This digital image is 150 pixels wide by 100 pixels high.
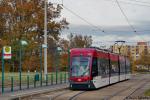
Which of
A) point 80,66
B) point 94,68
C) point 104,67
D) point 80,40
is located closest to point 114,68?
point 104,67

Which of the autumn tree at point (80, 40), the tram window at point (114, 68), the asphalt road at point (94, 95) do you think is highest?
the autumn tree at point (80, 40)

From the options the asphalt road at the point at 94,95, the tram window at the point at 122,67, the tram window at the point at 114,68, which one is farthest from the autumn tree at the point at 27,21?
the asphalt road at the point at 94,95

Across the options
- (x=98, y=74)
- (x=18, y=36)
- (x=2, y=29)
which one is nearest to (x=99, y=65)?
(x=98, y=74)

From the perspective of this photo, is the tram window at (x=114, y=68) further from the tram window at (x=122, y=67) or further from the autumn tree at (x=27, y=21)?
the autumn tree at (x=27, y=21)

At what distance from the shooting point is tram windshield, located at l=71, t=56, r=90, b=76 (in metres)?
35.6

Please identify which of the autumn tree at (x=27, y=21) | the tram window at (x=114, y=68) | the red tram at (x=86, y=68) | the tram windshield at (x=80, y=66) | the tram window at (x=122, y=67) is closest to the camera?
the red tram at (x=86, y=68)

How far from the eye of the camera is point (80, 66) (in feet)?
118

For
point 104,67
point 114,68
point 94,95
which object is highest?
point 104,67

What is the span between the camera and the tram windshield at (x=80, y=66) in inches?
1400

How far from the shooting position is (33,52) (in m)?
40.8

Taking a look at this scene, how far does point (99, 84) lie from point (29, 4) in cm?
3761

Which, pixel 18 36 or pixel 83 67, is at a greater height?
pixel 18 36

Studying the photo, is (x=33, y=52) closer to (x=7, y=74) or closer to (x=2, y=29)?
(x=7, y=74)

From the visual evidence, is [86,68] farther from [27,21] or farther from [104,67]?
[27,21]
